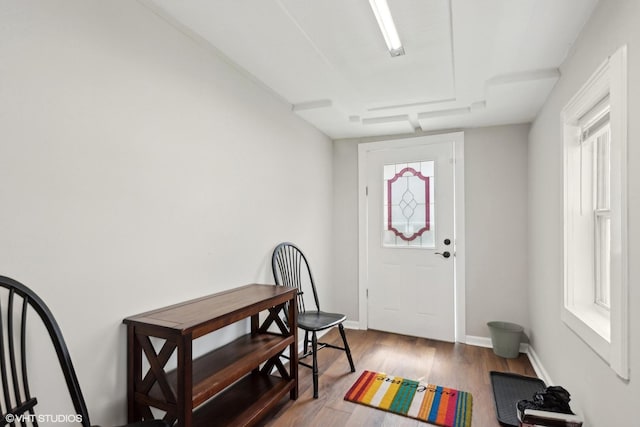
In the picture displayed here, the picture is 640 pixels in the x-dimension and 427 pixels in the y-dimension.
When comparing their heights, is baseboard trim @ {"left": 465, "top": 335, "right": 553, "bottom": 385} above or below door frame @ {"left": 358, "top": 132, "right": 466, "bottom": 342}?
below

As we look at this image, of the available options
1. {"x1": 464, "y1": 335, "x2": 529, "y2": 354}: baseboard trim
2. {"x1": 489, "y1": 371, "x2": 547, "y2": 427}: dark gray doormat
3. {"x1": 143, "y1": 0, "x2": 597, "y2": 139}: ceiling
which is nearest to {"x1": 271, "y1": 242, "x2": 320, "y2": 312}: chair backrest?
{"x1": 143, "y1": 0, "x2": 597, "y2": 139}: ceiling

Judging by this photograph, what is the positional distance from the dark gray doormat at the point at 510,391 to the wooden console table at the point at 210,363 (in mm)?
1367

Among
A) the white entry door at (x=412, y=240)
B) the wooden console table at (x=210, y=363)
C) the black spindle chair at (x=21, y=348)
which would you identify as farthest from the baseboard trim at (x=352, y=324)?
the black spindle chair at (x=21, y=348)

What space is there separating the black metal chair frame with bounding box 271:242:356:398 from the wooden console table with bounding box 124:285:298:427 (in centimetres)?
17

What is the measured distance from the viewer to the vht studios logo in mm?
1063

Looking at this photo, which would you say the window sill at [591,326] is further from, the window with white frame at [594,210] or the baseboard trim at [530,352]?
the baseboard trim at [530,352]

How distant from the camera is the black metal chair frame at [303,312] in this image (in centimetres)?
244

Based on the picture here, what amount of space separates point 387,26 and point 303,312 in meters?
2.23

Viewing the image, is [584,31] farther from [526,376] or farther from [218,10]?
[526,376]

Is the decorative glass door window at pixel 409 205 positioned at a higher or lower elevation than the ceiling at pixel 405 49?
lower

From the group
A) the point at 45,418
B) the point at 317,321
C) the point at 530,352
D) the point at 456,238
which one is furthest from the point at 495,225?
the point at 45,418

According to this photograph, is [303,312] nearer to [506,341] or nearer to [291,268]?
[291,268]

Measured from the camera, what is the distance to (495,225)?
11.2 ft

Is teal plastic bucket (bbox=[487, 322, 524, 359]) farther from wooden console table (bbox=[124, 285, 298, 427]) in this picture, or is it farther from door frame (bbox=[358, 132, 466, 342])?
wooden console table (bbox=[124, 285, 298, 427])
